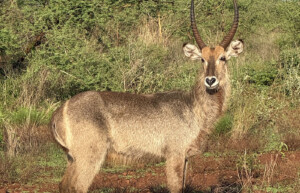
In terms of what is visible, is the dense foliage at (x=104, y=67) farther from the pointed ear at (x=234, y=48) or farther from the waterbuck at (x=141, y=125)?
the waterbuck at (x=141, y=125)

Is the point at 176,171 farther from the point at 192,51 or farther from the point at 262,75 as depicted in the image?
the point at 262,75

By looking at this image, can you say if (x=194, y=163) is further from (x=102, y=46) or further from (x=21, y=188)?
(x=102, y=46)

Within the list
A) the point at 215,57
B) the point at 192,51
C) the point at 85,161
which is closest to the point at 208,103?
the point at 215,57

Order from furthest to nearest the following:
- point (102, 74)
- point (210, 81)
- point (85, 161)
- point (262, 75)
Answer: point (262, 75) < point (102, 74) < point (210, 81) < point (85, 161)

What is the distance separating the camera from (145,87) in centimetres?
1012

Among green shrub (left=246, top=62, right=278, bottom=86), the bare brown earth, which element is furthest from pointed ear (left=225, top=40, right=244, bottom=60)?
green shrub (left=246, top=62, right=278, bottom=86)

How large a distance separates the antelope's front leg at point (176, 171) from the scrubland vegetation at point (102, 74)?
1148mm

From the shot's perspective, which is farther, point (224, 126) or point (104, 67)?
point (104, 67)

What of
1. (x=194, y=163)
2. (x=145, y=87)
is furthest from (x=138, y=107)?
(x=145, y=87)

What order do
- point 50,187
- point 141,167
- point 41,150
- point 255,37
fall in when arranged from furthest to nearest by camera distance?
point 255,37
point 41,150
point 141,167
point 50,187

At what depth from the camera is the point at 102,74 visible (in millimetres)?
9852

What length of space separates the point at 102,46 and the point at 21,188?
537cm

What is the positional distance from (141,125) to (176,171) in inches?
27.2

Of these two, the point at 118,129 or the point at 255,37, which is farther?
the point at 255,37
